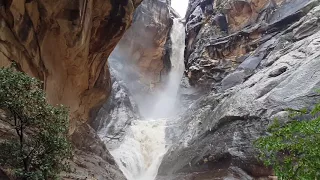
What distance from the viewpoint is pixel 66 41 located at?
14297mm

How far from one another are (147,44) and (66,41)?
102 feet

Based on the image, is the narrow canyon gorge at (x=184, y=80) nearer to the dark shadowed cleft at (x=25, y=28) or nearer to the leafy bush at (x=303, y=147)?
the dark shadowed cleft at (x=25, y=28)

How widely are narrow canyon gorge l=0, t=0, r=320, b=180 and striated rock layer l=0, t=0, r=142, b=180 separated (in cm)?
5

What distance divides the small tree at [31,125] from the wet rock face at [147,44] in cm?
3686

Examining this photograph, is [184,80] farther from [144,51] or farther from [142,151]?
[142,151]

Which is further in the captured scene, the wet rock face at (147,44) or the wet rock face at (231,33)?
the wet rock face at (147,44)

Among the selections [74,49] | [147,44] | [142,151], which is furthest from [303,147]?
[147,44]

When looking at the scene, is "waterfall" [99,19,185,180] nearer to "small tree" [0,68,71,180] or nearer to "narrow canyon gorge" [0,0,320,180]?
"narrow canyon gorge" [0,0,320,180]

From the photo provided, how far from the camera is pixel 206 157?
58.0ft

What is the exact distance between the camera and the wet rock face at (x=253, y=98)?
16.3 metres

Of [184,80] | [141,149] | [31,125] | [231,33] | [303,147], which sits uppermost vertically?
[231,33]

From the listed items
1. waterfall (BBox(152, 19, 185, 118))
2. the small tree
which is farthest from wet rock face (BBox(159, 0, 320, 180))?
waterfall (BBox(152, 19, 185, 118))

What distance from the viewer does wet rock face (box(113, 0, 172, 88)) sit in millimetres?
44375

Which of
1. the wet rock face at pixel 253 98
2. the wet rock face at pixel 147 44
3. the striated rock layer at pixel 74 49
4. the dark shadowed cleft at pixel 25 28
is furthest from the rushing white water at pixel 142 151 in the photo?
the wet rock face at pixel 147 44
